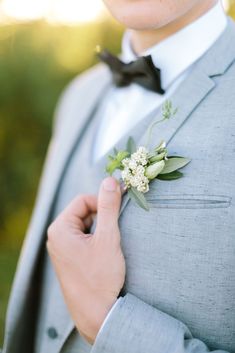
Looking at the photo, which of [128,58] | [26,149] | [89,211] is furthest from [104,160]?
[26,149]

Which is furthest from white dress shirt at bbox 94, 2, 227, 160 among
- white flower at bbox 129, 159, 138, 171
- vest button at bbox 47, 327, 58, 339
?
vest button at bbox 47, 327, 58, 339

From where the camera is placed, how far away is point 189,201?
1.26 m

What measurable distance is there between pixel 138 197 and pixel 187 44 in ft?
1.71

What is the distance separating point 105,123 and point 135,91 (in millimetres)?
156

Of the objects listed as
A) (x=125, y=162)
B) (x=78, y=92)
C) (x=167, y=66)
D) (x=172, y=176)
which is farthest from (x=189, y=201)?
(x=78, y=92)

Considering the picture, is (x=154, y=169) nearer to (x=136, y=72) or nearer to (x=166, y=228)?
(x=166, y=228)

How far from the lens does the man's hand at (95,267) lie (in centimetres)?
132

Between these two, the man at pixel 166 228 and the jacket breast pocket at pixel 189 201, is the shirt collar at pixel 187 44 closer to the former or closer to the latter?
the man at pixel 166 228

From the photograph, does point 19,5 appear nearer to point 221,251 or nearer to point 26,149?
point 26,149

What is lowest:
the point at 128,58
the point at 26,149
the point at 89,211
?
the point at 26,149

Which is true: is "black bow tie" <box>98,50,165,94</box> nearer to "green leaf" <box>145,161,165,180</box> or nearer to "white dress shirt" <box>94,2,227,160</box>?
"white dress shirt" <box>94,2,227,160</box>

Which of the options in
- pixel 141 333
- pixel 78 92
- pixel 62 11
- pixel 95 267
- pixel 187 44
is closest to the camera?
pixel 141 333

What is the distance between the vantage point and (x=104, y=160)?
1573 millimetres

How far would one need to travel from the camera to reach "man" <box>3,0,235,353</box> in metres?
1.24
